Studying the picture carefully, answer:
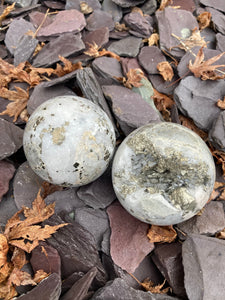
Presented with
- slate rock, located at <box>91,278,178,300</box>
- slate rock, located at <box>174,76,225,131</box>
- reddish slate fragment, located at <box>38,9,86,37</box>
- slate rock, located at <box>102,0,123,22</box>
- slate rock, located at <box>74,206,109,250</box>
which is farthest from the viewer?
slate rock, located at <box>102,0,123,22</box>

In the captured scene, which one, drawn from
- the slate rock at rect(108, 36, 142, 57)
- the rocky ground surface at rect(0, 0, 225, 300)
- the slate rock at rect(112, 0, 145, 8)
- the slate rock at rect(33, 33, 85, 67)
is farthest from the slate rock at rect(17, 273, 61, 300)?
the slate rock at rect(112, 0, 145, 8)

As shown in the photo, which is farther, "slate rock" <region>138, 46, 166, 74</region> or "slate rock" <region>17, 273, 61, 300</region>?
"slate rock" <region>138, 46, 166, 74</region>

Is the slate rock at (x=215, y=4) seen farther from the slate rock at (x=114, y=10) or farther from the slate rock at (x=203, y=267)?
the slate rock at (x=203, y=267)

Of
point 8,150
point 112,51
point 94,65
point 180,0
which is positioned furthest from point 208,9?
point 8,150

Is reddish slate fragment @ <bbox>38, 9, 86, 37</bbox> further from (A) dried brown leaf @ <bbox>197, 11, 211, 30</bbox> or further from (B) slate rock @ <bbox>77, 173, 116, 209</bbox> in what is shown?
(B) slate rock @ <bbox>77, 173, 116, 209</bbox>

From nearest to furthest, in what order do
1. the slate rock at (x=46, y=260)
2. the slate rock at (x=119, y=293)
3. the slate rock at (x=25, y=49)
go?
the slate rock at (x=119, y=293) → the slate rock at (x=46, y=260) → the slate rock at (x=25, y=49)

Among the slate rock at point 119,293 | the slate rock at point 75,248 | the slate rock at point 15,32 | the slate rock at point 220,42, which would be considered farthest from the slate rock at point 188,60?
the slate rock at point 119,293

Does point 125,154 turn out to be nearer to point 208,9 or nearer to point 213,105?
point 213,105
